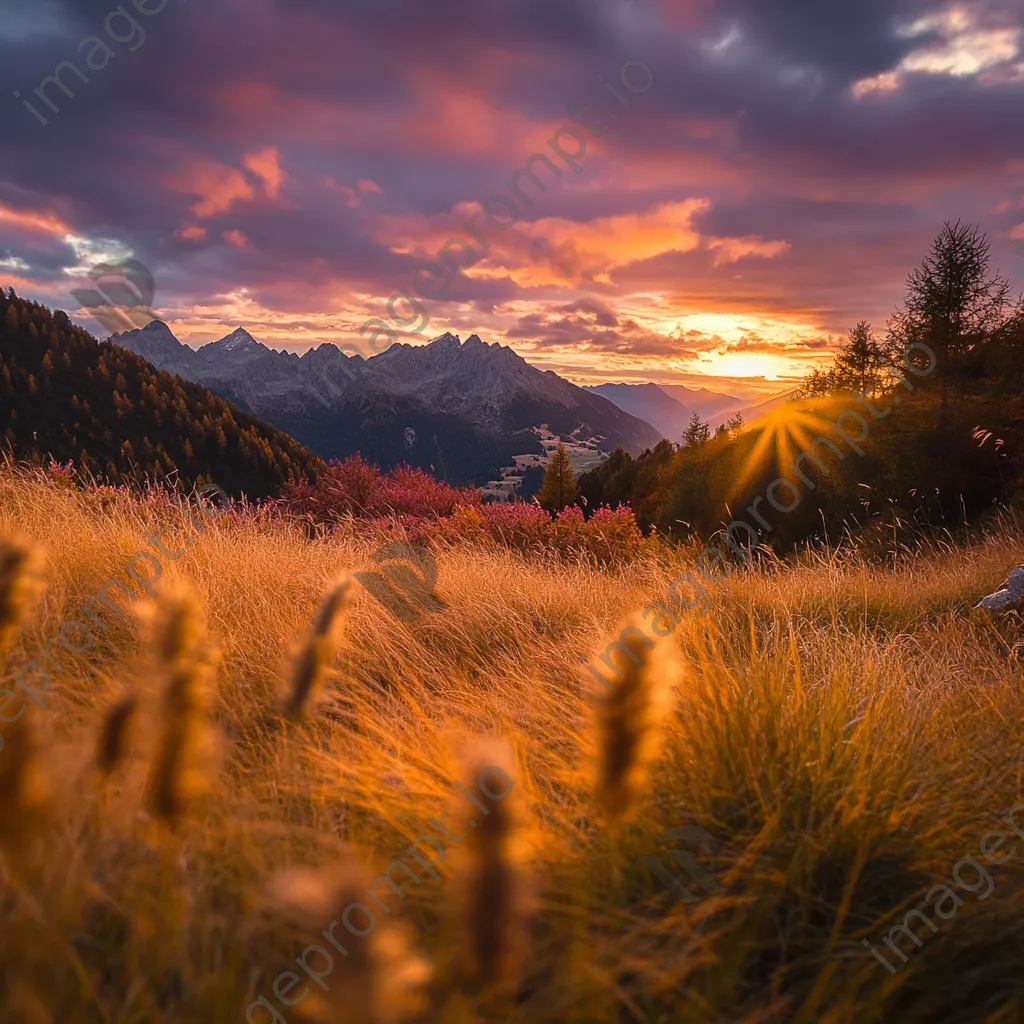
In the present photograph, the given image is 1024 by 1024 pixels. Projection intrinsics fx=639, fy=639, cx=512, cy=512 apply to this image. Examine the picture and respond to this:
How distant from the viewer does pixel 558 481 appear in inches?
2025

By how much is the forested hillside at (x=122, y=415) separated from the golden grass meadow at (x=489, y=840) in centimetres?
Answer: 9064

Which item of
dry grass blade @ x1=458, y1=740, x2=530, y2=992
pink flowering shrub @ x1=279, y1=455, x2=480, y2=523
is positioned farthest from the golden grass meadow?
pink flowering shrub @ x1=279, y1=455, x2=480, y2=523

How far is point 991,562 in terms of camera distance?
9.14 meters

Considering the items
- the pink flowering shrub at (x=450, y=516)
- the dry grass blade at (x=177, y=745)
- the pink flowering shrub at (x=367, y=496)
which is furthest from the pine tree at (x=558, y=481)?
the dry grass blade at (x=177, y=745)

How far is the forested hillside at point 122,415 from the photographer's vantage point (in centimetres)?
8938

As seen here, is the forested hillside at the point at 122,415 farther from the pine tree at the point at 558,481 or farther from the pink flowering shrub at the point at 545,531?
the pink flowering shrub at the point at 545,531

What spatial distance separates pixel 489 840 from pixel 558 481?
50.9 m

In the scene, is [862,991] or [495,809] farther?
[862,991]

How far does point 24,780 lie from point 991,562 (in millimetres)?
11166

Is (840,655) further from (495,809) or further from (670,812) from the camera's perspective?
(495,809)

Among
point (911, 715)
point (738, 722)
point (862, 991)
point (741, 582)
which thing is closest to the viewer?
point (862, 991)

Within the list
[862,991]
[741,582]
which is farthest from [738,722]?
[741,582]

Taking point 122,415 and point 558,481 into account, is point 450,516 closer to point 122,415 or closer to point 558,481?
point 558,481

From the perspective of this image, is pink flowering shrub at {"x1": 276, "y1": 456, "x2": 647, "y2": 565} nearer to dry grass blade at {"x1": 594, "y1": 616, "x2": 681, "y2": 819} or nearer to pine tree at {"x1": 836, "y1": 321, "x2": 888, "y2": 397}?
dry grass blade at {"x1": 594, "y1": 616, "x2": 681, "y2": 819}
